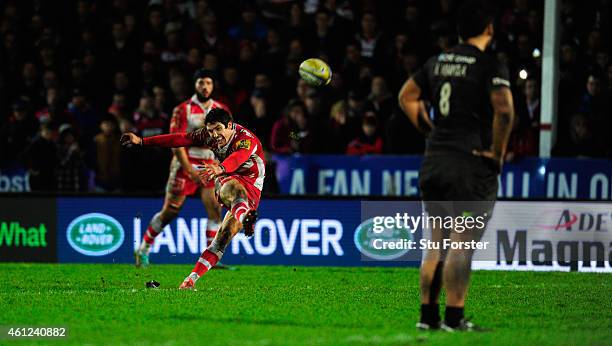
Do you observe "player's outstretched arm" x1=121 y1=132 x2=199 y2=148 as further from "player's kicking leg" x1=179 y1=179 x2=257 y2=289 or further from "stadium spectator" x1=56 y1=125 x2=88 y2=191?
"stadium spectator" x1=56 y1=125 x2=88 y2=191

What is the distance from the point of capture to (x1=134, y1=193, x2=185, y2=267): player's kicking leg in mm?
14203

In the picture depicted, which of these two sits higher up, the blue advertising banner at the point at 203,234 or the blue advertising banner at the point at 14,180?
the blue advertising banner at the point at 14,180

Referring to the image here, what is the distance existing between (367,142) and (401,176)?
0.78m

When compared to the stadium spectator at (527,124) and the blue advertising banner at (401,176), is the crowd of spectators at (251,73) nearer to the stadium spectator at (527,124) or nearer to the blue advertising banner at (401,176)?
the stadium spectator at (527,124)

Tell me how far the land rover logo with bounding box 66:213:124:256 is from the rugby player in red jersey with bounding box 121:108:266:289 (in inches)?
147

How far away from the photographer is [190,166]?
14.1 metres

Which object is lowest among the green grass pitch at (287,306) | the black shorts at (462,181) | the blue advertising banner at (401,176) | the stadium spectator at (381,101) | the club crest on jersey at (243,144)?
the green grass pitch at (287,306)

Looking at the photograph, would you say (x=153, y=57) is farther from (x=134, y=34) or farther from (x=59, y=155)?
(x=59, y=155)

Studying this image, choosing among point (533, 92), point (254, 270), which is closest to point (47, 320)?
point (254, 270)

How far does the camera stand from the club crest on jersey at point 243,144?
1133 centimetres

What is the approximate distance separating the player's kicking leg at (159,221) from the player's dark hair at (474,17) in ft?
21.9

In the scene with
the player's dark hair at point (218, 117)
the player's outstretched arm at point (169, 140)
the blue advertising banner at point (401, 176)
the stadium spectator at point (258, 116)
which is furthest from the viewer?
the stadium spectator at point (258, 116)

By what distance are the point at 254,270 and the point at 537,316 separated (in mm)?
5311

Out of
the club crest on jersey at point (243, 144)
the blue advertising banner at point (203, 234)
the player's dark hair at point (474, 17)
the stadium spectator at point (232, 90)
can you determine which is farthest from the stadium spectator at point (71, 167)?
the player's dark hair at point (474, 17)
